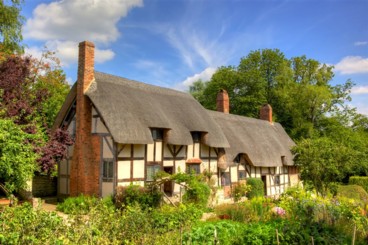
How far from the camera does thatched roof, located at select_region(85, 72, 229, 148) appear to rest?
14.2m

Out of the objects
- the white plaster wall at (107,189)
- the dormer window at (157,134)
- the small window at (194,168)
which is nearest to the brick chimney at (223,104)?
the small window at (194,168)

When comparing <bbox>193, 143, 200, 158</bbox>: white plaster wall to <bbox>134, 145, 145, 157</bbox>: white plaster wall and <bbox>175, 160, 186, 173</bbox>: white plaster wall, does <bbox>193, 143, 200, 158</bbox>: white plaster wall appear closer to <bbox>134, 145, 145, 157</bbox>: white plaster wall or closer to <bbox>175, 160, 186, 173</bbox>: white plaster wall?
<bbox>175, 160, 186, 173</bbox>: white plaster wall

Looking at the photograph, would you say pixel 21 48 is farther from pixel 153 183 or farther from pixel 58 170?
pixel 153 183

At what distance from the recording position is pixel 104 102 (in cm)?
1452

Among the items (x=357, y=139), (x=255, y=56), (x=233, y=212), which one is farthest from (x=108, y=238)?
(x=255, y=56)

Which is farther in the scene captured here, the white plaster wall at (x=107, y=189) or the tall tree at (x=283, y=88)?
the tall tree at (x=283, y=88)

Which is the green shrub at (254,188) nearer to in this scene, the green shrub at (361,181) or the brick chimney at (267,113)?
the green shrub at (361,181)

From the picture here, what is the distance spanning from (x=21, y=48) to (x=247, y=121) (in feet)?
52.1

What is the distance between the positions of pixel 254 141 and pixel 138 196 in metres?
11.9

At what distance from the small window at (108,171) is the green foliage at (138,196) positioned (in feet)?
2.21

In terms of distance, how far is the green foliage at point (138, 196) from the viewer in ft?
44.0

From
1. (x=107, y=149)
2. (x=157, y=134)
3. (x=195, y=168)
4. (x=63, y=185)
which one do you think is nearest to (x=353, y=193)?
(x=195, y=168)

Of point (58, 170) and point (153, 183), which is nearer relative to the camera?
point (153, 183)

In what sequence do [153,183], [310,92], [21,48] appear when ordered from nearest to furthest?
[153,183]
[21,48]
[310,92]
